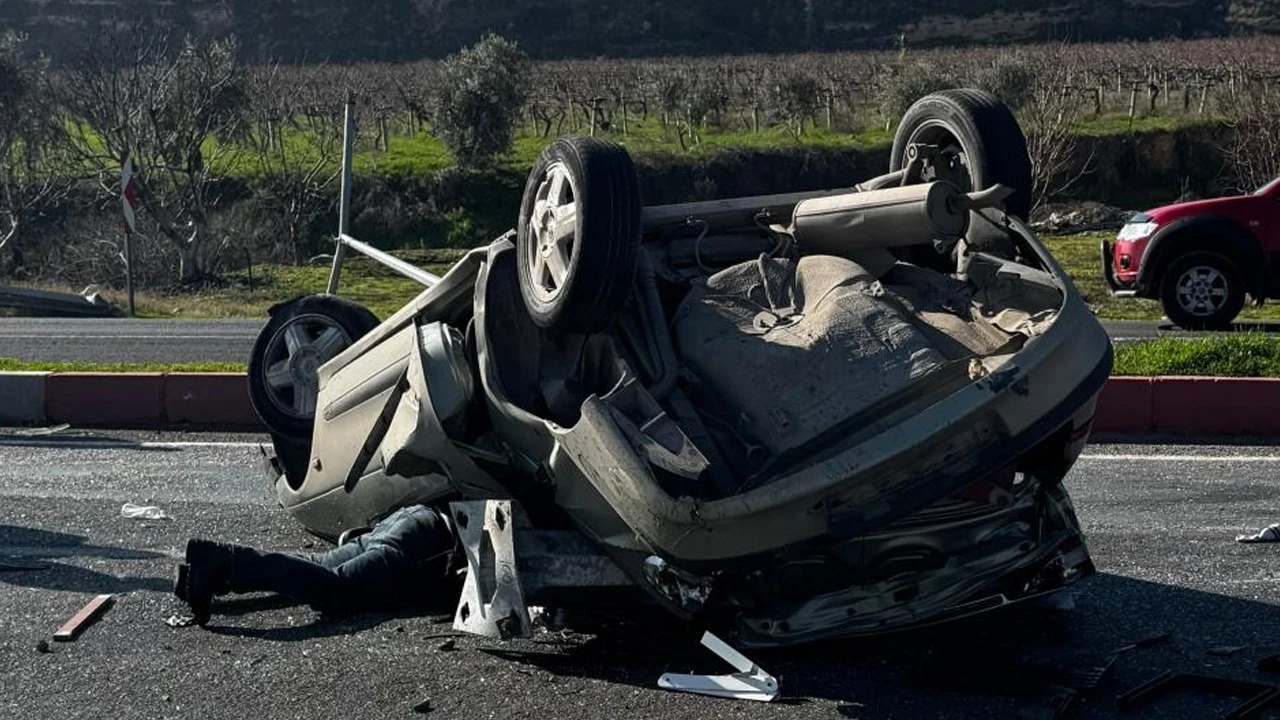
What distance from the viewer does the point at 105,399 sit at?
10.6 meters

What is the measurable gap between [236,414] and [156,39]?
28971 millimetres

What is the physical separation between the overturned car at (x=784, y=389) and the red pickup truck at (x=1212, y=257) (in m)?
10.5

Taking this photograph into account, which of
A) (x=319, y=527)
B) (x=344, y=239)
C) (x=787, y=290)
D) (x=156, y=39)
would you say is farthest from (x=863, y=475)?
(x=156, y=39)

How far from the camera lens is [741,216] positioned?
5.66 meters

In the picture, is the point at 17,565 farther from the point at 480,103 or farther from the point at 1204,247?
the point at 480,103

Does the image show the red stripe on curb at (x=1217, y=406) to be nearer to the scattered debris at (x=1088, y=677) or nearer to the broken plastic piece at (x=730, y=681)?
the scattered debris at (x=1088, y=677)

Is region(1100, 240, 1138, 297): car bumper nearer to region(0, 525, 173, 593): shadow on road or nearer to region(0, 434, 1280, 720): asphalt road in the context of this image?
region(0, 434, 1280, 720): asphalt road

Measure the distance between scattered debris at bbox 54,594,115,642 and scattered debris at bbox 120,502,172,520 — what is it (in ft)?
4.73

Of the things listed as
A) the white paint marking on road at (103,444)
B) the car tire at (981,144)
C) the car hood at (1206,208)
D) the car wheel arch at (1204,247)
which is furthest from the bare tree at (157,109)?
the car tire at (981,144)

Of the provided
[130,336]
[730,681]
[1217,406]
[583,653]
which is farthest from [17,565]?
[130,336]

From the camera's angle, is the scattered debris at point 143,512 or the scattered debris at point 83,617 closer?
the scattered debris at point 83,617

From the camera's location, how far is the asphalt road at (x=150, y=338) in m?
14.8

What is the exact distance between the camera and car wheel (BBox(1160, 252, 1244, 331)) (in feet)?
50.8

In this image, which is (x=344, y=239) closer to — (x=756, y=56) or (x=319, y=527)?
(x=319, y=527)
